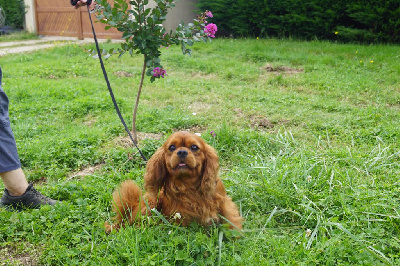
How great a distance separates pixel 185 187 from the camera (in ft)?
8.63

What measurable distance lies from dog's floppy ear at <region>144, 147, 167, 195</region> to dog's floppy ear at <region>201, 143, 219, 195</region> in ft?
0.96

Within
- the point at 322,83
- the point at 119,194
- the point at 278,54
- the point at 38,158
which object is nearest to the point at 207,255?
the point at 119,194

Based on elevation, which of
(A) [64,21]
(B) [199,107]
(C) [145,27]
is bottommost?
(B) [199,107]

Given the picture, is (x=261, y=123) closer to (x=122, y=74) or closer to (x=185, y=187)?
(x=185, y=187)

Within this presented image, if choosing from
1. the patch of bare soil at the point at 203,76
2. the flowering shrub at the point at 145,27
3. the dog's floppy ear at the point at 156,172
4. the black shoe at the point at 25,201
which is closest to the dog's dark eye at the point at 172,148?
the dog's floppy ear at the point at 156,172

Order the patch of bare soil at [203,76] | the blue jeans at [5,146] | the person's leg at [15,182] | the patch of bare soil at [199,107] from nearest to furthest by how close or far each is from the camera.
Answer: the blue jeans at [5,146] < the person's leg at [15,182] < the patch of bare soil at [199,107] < the patch of bare soil at [203,76]

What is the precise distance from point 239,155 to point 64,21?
44.6ft

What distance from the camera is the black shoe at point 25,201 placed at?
10.5 feet

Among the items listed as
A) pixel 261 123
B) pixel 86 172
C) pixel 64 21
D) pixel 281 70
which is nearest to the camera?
pixel 86 172

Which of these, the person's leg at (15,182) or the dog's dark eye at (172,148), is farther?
the person's leg at (15,182)

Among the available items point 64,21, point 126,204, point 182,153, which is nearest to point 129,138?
point 126,204

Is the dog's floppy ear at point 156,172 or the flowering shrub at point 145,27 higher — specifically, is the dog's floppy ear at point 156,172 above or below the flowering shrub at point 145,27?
below

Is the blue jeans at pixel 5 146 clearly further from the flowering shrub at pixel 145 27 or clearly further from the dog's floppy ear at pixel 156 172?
the flowering shrub at pixel 145 27

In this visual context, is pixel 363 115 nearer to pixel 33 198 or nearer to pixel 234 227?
pixel 234 227
